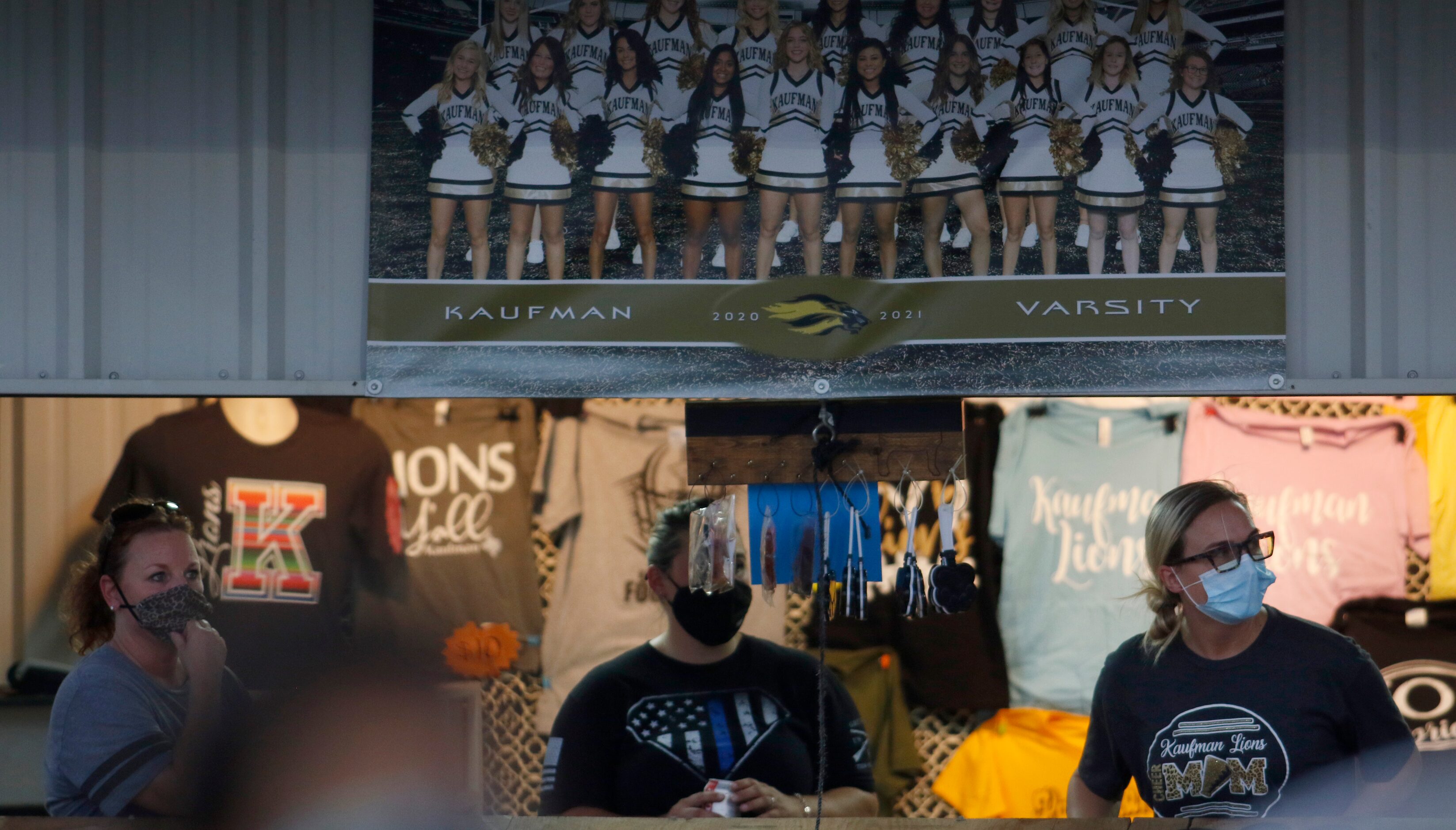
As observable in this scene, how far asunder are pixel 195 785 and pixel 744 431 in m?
1.92

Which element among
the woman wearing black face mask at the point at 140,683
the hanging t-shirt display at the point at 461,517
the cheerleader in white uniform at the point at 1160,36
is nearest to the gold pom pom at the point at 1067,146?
the cheerleader in white uniform at the point at 1160,36

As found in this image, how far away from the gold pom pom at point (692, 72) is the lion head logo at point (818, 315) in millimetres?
735

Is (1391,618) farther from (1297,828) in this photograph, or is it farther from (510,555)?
(510,555)

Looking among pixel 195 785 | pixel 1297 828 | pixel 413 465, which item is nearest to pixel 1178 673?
pixel 1297 828

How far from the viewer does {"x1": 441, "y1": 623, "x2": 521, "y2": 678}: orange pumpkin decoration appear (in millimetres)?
3930

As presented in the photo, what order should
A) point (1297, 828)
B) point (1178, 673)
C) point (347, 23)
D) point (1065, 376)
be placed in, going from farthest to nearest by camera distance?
point (347, 23) → point (1065, 376) → point (1178, 673) → point (1297, 828)

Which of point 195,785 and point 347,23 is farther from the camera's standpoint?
point 347,23

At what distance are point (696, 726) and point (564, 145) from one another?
1.87 m

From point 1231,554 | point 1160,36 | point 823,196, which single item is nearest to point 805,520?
point 823,196

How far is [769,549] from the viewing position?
12.4 ft

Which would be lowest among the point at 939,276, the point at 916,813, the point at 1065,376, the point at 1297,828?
the point at 916,813

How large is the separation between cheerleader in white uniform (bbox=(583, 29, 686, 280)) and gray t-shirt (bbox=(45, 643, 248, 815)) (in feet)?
5.99

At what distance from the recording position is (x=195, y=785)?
3.56 metres

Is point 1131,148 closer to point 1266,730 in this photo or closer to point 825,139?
point 825,139
